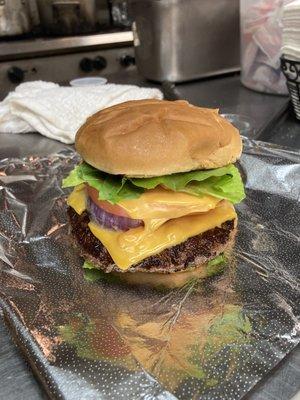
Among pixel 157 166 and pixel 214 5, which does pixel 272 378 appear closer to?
pixel 157 166

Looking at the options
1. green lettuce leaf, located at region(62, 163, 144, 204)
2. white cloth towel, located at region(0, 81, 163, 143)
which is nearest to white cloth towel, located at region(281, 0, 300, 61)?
white cloth towel, located at region(0, 81, 163, 143)

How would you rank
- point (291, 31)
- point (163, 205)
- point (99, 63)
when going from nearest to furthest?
point (163, 205), point (291, 31), point (99, 63)

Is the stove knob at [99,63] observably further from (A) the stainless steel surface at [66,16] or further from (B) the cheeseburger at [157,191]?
(B) the cheeseburger at [157,191]

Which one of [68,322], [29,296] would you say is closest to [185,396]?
[68,322]

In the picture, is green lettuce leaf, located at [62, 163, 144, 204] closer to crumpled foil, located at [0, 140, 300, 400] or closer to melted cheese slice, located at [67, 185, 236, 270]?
melted cheese slice, located at [67, 185, 236, 270]

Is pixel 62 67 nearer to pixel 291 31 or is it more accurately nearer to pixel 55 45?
pixel 55 45

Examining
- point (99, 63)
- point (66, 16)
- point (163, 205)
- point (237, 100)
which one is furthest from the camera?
point (99, 63)

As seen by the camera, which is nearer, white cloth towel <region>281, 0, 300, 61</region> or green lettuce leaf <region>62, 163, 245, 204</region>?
green lettuce leaf <region>62, 163, 245, 204</region>

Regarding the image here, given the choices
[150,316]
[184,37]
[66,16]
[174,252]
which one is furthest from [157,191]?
[66,16]
